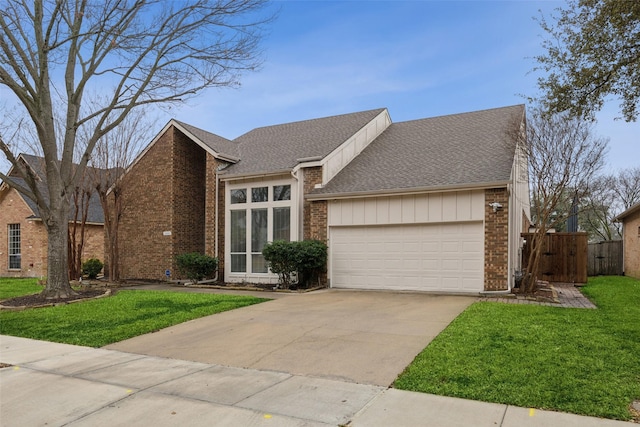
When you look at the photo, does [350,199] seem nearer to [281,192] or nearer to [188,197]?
[281,192]

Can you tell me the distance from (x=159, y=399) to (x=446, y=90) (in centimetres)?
1578

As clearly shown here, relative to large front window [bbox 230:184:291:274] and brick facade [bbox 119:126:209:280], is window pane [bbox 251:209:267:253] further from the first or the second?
brick facade [bbox 119:126:209:280]

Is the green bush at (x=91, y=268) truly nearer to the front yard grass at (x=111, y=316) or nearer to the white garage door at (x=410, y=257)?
the front yard grass at (x=111, y=316)

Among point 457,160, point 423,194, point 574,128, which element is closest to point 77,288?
point 423,194

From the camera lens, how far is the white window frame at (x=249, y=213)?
47.1 ft

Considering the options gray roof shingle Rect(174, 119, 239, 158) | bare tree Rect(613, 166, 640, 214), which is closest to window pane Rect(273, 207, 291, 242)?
gray roof shingle Rect(174, 119, 239, 158)

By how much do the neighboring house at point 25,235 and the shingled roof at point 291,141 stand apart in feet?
30.3

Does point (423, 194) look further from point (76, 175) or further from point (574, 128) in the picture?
point (76, 175)

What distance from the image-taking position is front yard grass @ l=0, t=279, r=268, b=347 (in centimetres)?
776

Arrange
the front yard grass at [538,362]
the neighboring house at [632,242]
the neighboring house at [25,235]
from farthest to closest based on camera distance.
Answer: the neighboring house at [25,235], the neighboring house at [632,242], the front yard grass at [538,362]

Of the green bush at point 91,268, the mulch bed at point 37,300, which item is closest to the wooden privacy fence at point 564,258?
the mulch bed at point 37,300

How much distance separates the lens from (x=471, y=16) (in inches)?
455

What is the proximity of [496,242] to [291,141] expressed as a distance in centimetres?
926

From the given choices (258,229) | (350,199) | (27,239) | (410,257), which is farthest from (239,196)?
(27,239)
